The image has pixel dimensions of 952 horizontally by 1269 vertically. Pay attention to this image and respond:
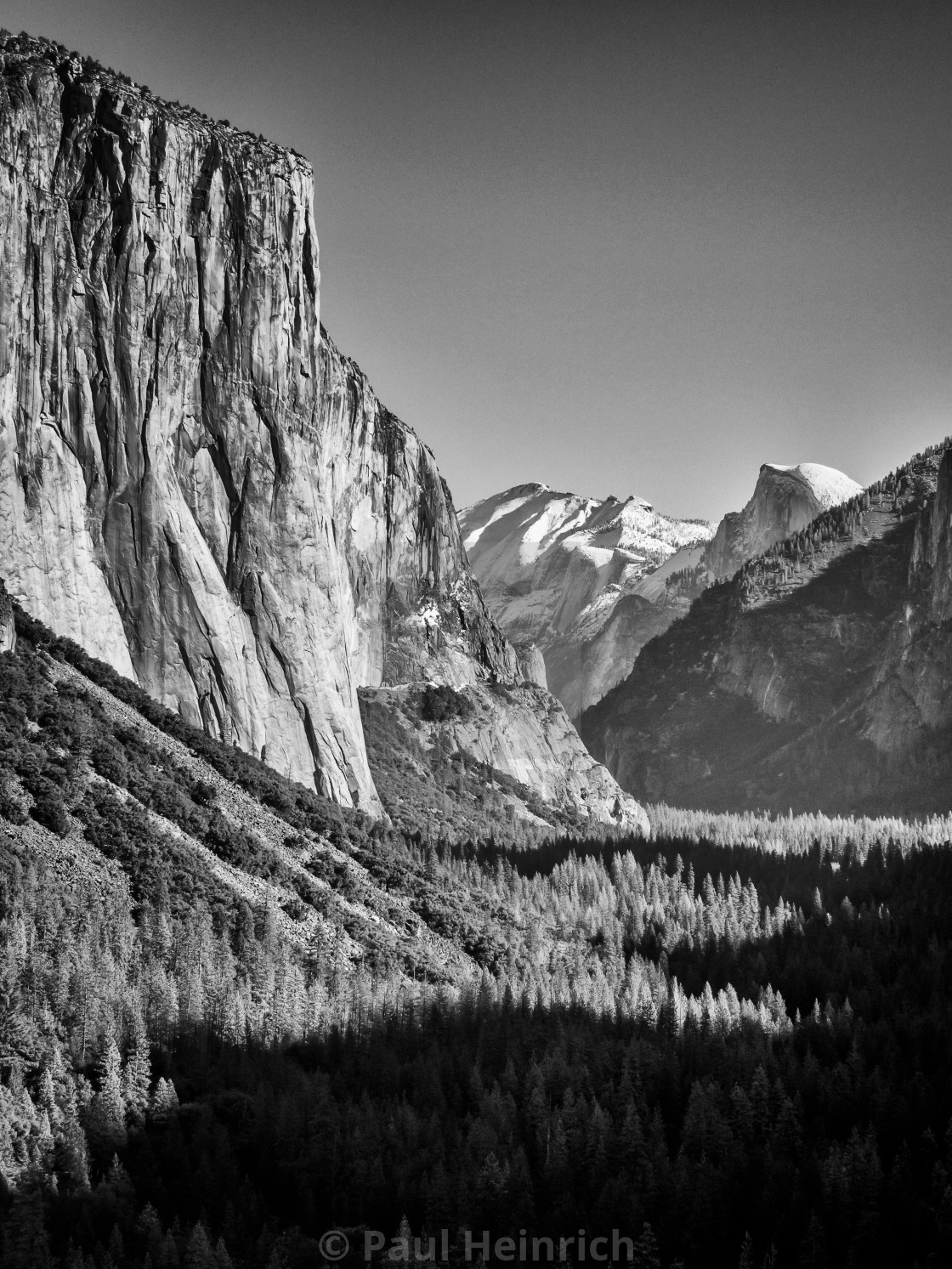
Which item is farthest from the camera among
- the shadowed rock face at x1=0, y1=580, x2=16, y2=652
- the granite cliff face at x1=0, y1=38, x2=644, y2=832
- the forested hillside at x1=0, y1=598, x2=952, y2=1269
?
the granite cliff face at x1=0, y1=38, x2=644, y2=832

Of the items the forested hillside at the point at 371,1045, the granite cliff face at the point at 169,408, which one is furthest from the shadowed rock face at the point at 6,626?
the granite cliff face at the point at 169,408

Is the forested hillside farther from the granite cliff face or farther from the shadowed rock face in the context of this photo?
the granite cliff face

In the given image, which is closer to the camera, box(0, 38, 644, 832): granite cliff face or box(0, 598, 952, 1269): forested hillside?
box(0, 598, 952, 1269): forested hillside

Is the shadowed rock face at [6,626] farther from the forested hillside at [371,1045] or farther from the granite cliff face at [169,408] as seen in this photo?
the granite cliff face at [169,408]

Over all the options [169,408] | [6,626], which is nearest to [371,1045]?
[6,626]

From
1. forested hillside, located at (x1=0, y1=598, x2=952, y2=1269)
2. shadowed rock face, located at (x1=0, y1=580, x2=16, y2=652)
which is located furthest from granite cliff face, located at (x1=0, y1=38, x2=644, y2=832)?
forested hillside, located at (x1=0, y1=598, x2=952, y2=1269)
